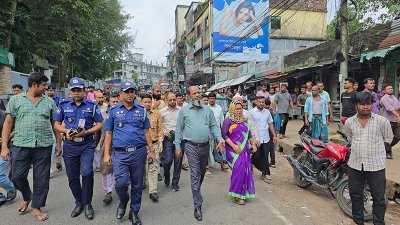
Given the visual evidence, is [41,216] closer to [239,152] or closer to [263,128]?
[239,152]

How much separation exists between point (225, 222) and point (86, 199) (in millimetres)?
1847

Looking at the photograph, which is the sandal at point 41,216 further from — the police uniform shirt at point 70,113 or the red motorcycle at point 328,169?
the red motorcycle at point 328,169

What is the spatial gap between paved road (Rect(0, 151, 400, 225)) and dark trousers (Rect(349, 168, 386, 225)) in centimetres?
49

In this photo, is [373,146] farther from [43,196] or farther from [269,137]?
[43,196]

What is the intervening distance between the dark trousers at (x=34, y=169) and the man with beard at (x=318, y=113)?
20.1ft

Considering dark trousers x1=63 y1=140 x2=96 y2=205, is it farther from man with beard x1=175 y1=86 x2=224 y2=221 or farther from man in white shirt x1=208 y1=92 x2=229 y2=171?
man in white shirt x1=208 y1=92 x2=229 y2=171

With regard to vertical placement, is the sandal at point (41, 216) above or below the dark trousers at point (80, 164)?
below

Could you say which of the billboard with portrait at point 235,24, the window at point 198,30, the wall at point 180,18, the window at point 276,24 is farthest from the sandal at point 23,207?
the wall at point 180,18

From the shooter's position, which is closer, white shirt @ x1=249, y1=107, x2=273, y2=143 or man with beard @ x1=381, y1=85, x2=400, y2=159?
white shirt @ x1=249, y1=107, x2=273, y2=143

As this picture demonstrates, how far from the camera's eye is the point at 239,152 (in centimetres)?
469

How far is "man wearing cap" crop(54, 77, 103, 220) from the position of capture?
13.2 ft

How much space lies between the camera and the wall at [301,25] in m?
29.4

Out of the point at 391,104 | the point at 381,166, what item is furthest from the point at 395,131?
the point at 381,166

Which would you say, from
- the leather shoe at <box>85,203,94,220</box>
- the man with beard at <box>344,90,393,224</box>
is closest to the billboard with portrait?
the leather shoe at <box>85,203,94,220</box>
